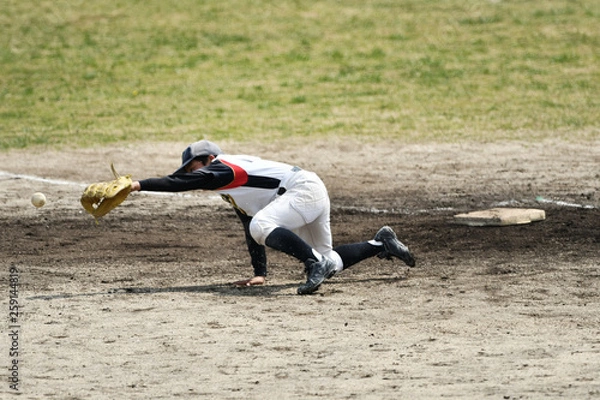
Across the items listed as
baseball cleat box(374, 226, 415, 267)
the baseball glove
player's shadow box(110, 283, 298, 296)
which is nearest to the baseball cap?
the baseball glove

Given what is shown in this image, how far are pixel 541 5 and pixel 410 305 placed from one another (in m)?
17.4

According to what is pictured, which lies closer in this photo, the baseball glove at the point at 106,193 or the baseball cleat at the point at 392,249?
the baseball glove at the point at 106,193

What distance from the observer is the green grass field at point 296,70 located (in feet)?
52.7

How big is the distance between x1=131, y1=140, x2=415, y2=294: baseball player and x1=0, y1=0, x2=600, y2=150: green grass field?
711 cm

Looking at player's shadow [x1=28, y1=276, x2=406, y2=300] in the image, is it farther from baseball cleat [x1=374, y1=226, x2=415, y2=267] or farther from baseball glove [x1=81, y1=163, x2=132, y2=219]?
baseball glove [x1=81, y1=163, x2=132, y2=219]

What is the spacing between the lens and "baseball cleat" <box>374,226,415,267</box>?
26.4ft

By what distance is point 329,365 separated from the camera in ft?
19.7

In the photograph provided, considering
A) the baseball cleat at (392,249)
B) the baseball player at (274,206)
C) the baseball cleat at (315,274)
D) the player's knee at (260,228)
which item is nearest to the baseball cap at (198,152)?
the baseball player at (274,206)

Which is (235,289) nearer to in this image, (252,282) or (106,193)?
(252,282)

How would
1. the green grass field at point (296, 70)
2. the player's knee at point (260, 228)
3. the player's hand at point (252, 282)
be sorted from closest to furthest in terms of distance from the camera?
the player's knee at point (260, 228), the player's hand at point (252, 282), the green grass field at point (296, 70)

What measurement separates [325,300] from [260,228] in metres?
0.68

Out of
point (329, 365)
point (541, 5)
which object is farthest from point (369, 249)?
point (541, 5)

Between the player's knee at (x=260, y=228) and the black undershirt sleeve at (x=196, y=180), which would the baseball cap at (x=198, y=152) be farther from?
the player's knee at (x=260, y=228)

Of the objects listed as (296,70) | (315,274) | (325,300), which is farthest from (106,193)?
(296,70)
